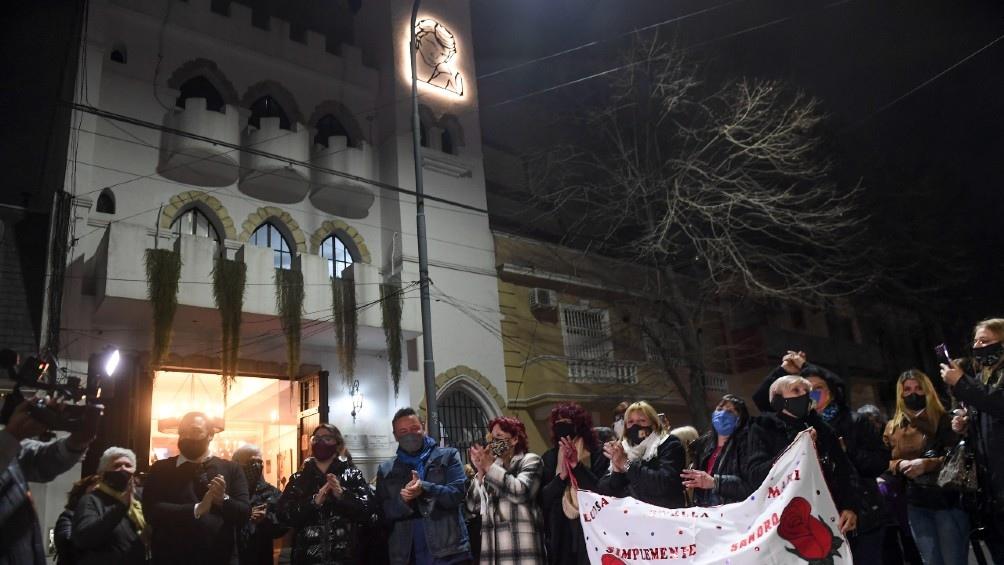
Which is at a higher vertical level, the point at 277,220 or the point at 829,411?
the point at 277,220

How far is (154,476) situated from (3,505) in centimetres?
208

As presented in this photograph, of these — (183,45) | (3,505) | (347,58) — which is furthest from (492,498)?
(347,58)

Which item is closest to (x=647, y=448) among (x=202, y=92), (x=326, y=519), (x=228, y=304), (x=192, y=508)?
(x=326, y=519)

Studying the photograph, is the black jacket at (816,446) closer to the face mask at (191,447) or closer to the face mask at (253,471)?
the face mask at (191,447)

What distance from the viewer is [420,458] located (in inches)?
228

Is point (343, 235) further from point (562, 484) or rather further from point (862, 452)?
point (862, 452)

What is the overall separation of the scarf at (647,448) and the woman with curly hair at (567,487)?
0.35 m

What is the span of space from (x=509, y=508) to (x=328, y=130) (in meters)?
12.5

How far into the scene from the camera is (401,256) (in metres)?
15.1

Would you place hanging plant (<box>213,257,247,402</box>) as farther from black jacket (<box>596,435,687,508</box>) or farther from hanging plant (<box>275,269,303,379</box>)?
black jacket (<box>596,435,687,508</box>)

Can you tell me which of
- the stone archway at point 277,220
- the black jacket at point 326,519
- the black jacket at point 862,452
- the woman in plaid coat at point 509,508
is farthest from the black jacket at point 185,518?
the stone archway at point 277,220

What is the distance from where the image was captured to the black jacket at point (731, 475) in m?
4.93

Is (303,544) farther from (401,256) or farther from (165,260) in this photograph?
(401,256)

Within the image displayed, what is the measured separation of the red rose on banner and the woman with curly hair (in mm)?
1478
